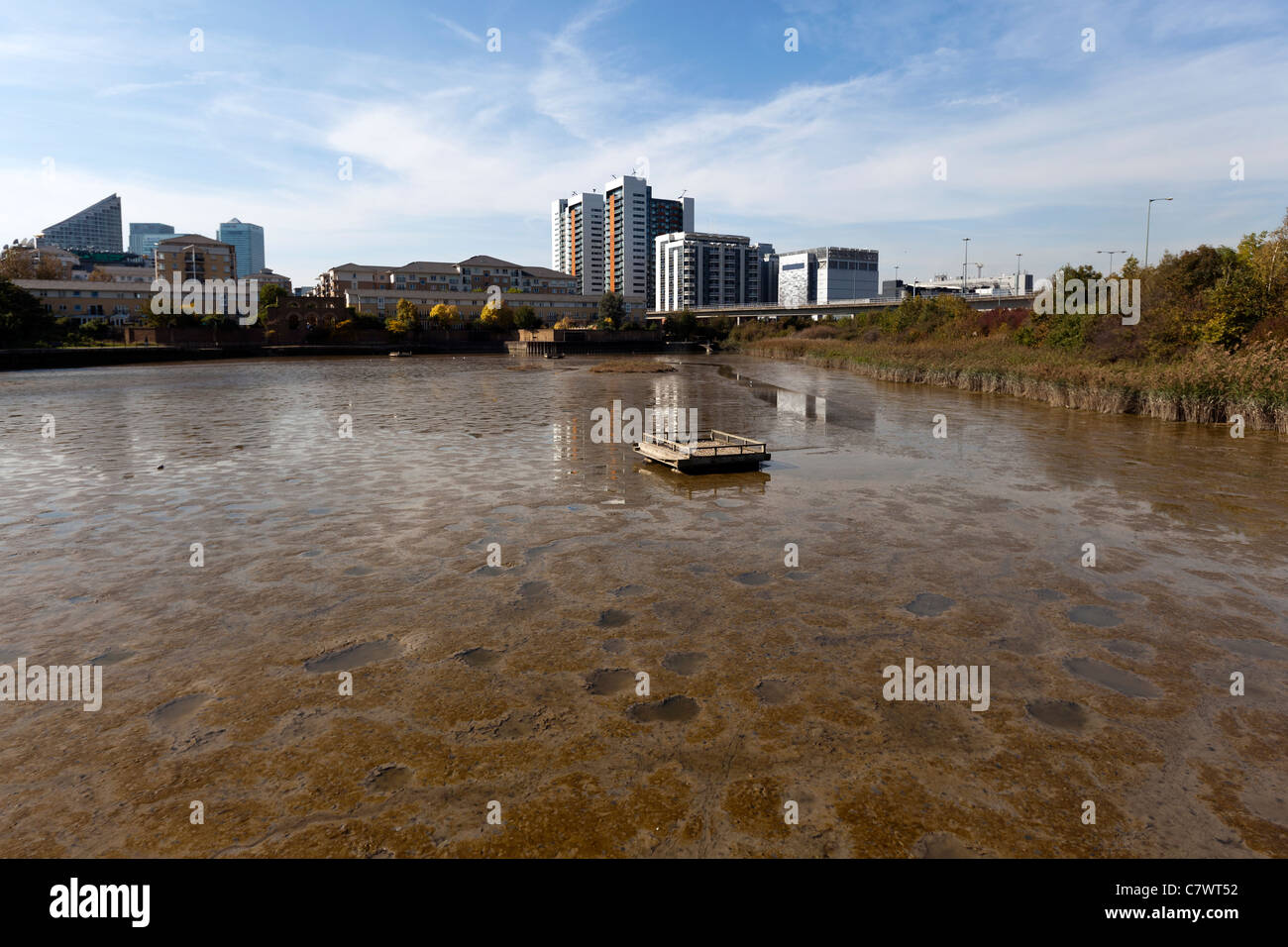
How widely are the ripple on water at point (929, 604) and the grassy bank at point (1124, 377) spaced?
2125cm

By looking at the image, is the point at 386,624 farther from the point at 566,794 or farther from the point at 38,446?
the point at 38,446

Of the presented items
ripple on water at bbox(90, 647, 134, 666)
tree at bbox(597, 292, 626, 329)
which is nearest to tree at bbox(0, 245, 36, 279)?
tree at bbox(597, 292, 626, 329)

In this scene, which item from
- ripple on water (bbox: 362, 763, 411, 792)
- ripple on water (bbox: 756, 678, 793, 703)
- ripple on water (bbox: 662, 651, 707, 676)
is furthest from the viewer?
ripple on water (bbox: 662, 651, 707, 676)

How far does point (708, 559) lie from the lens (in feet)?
36.4

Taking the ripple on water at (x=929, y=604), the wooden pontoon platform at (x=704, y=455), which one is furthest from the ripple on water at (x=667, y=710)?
the wooden pontoon platform at (x=704, y=455)

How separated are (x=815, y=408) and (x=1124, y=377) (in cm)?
1172

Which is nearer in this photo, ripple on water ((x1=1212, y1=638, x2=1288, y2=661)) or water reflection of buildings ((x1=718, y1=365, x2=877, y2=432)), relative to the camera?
ripple on water ((x1=1212, y1=638, x2=1288, y2=661))

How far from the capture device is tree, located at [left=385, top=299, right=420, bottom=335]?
4245 inches

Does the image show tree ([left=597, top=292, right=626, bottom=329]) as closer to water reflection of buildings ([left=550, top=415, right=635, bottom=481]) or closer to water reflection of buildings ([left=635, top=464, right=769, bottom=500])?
water reflection of buildings ([left=550, top=415, right=635, bottom=481])

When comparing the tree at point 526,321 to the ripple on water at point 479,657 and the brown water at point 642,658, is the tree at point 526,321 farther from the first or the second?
the ripple on water at point 479,657

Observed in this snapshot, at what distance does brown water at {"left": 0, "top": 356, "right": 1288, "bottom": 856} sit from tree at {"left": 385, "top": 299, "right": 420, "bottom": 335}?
94210 mm
